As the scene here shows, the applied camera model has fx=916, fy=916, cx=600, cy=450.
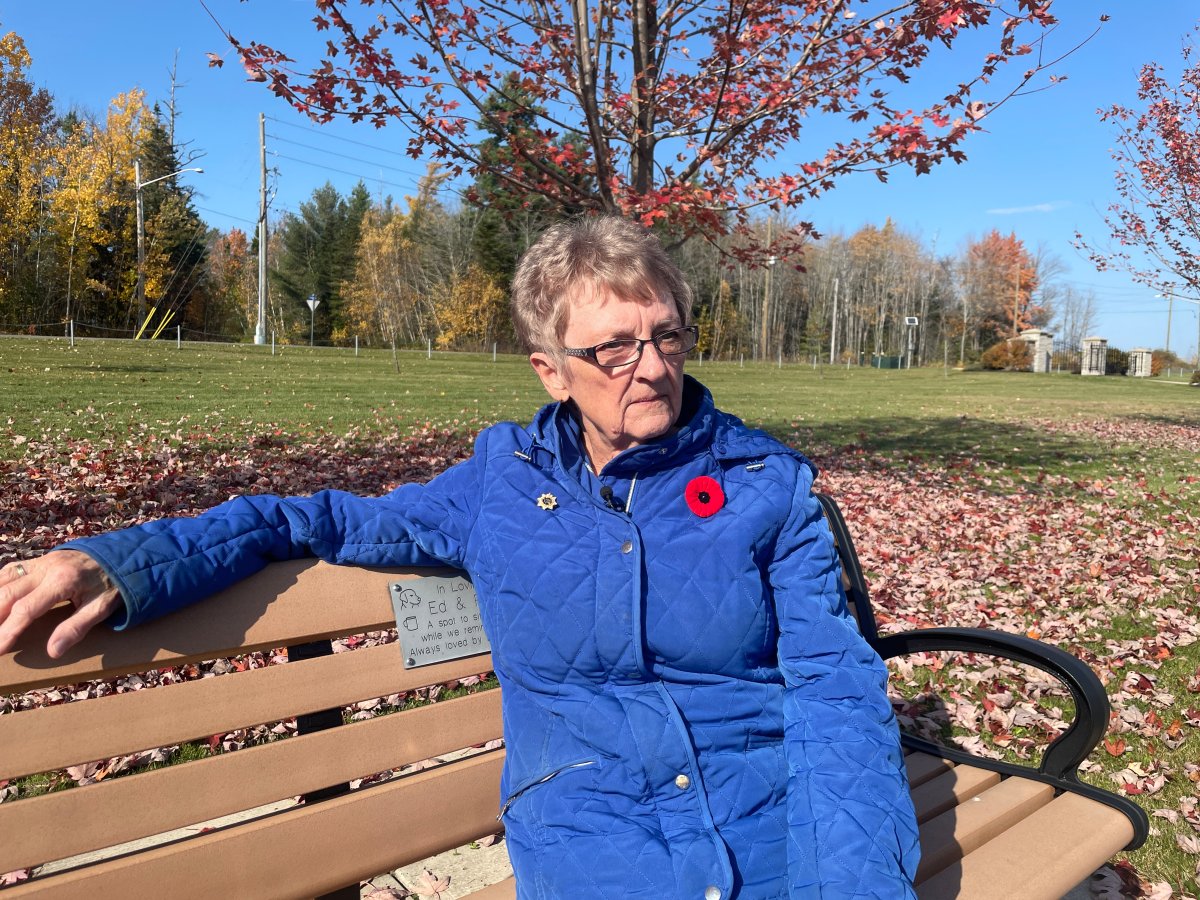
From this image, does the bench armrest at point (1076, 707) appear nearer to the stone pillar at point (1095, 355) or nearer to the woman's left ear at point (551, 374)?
the woman's left ear at point (551, 374)

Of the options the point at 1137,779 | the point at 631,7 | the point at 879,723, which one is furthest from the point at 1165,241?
the point at 879,723

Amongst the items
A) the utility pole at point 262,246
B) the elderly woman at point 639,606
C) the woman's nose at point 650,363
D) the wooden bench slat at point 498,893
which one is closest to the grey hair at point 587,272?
the elderly woman at point 639,606

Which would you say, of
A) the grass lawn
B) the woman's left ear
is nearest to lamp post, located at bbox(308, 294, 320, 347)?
the grass lawn

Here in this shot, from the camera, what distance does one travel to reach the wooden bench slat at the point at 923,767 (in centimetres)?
256

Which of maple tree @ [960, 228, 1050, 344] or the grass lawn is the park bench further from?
maple tree @ [960, 228, 1050, 344]

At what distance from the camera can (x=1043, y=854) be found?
84.7 inches

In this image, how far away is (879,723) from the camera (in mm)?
1923

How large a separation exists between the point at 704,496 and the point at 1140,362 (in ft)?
202

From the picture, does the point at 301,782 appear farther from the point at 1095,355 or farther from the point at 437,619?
the point at 1095,355

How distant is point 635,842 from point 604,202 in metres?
5.38

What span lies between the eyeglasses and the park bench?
68 cm

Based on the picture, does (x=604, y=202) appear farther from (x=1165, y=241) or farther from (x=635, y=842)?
(x=1165, y=241)

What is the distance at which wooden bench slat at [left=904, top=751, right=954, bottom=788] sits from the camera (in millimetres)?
2555

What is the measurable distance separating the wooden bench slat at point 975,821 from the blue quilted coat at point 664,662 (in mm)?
391
